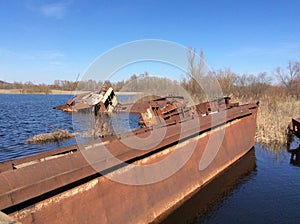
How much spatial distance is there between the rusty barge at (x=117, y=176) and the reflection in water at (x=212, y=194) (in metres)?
0.19

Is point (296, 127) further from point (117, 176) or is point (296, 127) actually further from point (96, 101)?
point (96, 101)

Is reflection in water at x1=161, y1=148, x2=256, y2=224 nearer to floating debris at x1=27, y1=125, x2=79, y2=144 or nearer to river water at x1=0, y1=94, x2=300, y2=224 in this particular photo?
river water at x1=0, y1=94, x2=300, y2=224

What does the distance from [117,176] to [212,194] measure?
2970 millimetres

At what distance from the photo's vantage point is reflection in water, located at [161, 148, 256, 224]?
14.5 ft

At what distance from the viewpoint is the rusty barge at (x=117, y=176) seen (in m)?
2.18

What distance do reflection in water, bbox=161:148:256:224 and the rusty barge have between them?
0.19m

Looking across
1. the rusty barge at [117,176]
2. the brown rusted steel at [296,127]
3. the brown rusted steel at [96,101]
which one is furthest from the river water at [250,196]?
the brown rusted steel at [96,101]

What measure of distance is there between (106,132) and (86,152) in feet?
32.6

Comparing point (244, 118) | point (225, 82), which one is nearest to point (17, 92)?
point (225, 82)

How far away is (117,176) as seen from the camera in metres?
3.15

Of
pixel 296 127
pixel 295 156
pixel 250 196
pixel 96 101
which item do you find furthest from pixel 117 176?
pixel 96 101

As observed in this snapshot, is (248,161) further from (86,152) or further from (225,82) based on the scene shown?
(225,82)

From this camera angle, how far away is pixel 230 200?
17.6 feet

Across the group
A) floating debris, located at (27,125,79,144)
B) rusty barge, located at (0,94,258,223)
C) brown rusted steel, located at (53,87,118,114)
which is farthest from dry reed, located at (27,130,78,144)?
brown rusted steel, located at (53,87,118,114)
